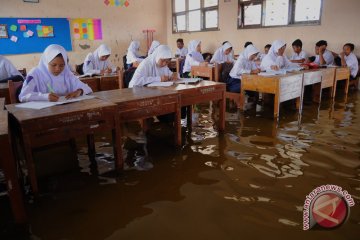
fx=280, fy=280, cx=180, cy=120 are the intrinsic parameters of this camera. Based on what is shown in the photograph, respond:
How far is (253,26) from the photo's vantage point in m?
7.28

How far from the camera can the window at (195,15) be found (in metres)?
8.23

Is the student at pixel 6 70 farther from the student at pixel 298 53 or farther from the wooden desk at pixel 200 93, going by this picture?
the student at pixel 298 53

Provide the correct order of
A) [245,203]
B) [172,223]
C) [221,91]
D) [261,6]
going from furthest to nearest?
[261,6]
[221,91]
[245,203]
[172,223]

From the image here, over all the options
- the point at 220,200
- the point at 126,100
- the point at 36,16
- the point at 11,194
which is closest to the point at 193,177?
the point at 220,200

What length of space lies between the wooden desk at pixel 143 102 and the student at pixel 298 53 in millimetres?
4098

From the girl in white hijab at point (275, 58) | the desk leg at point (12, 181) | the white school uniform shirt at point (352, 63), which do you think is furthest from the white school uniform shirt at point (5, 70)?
the white school uniform shirt at point (352, 63)

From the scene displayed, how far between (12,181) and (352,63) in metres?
6.04

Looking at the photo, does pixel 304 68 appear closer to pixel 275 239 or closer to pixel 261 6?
pixel 261 6

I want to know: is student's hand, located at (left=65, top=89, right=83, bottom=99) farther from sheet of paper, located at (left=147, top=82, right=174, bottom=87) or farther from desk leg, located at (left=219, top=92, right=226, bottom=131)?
desk leg, located at (left=219, top=92, right=226, bottom=131)

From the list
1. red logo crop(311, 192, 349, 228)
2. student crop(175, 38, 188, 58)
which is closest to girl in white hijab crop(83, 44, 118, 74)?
student crop(175, 38, 188, 58)

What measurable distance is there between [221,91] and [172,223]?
6.13ft

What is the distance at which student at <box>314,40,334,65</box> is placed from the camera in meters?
5.82

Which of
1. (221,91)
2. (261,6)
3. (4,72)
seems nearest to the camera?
(221,91)

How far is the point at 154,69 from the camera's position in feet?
11.0
